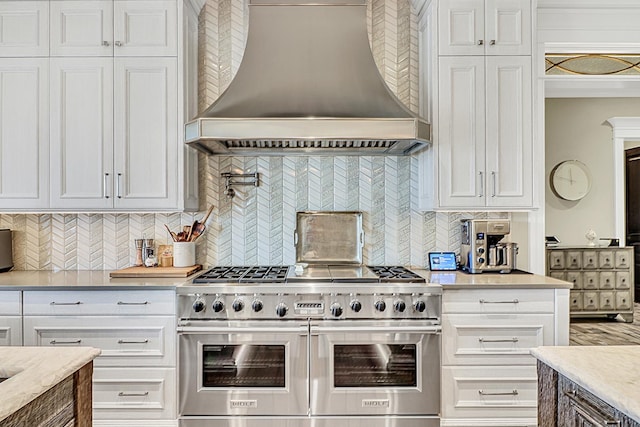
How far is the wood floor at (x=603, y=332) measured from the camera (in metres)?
4.47

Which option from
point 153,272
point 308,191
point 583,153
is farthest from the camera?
point 583,153

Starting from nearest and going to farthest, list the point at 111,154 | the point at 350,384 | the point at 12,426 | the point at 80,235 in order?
the point at 12,426
the point at 350,384
the point at 111,154
the point at 80,235

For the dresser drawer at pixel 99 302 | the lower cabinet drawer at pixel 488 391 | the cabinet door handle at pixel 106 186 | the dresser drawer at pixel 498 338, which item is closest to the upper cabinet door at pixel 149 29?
the cabinet door handle at pixel 106 186

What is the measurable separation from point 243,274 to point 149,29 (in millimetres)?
1637

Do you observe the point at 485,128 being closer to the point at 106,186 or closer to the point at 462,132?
the point at 462,132

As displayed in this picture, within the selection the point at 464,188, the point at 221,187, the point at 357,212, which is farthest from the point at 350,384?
the point at 221,187

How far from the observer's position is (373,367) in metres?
2.54

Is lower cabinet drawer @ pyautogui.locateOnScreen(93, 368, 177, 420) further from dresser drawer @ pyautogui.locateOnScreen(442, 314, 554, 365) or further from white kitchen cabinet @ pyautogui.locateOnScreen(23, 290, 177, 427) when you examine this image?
dresser drawer @ pyautogui.locateOnScreen(442, 314, 554, 365)

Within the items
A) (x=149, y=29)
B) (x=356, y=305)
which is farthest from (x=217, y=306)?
(x=149, y=29)

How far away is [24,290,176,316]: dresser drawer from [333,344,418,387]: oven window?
982mm

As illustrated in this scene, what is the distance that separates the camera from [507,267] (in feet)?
9.61

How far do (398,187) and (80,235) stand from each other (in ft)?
7.35

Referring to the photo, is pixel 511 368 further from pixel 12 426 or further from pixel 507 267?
pixel 12 426

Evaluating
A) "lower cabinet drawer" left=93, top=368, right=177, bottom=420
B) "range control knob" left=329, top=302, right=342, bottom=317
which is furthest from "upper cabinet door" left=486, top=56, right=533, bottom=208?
"lower cabinet drawer" left=93, top=368, right=177, bottom=420
